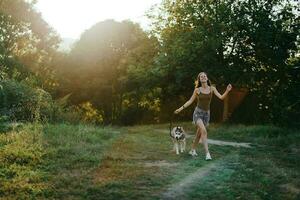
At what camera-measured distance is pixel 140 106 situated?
150 feet

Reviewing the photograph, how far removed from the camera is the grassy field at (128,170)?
342 inches

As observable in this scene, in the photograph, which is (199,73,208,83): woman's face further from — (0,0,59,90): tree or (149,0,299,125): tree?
(0,0,59,90): tree

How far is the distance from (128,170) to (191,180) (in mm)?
1667

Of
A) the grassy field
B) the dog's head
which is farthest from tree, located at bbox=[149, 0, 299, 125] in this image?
the dog's head

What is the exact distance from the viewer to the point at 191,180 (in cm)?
980

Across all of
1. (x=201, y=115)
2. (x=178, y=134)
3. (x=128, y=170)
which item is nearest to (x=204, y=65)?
(x=178, y=134)

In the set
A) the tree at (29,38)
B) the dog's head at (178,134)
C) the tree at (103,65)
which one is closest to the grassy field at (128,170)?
the dog's head at (178,134)

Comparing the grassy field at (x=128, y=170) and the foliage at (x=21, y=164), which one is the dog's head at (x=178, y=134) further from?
the foliage at (x=21, y=164)

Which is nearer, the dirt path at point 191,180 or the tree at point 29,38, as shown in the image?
the dirt path at point 191,180

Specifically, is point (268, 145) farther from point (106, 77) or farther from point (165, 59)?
point (106, 77)

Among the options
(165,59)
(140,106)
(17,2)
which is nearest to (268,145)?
(165,59)

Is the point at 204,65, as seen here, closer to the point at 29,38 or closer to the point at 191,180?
the point at 191,180

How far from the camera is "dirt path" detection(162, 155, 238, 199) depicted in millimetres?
8609

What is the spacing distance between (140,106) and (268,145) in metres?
28.4
